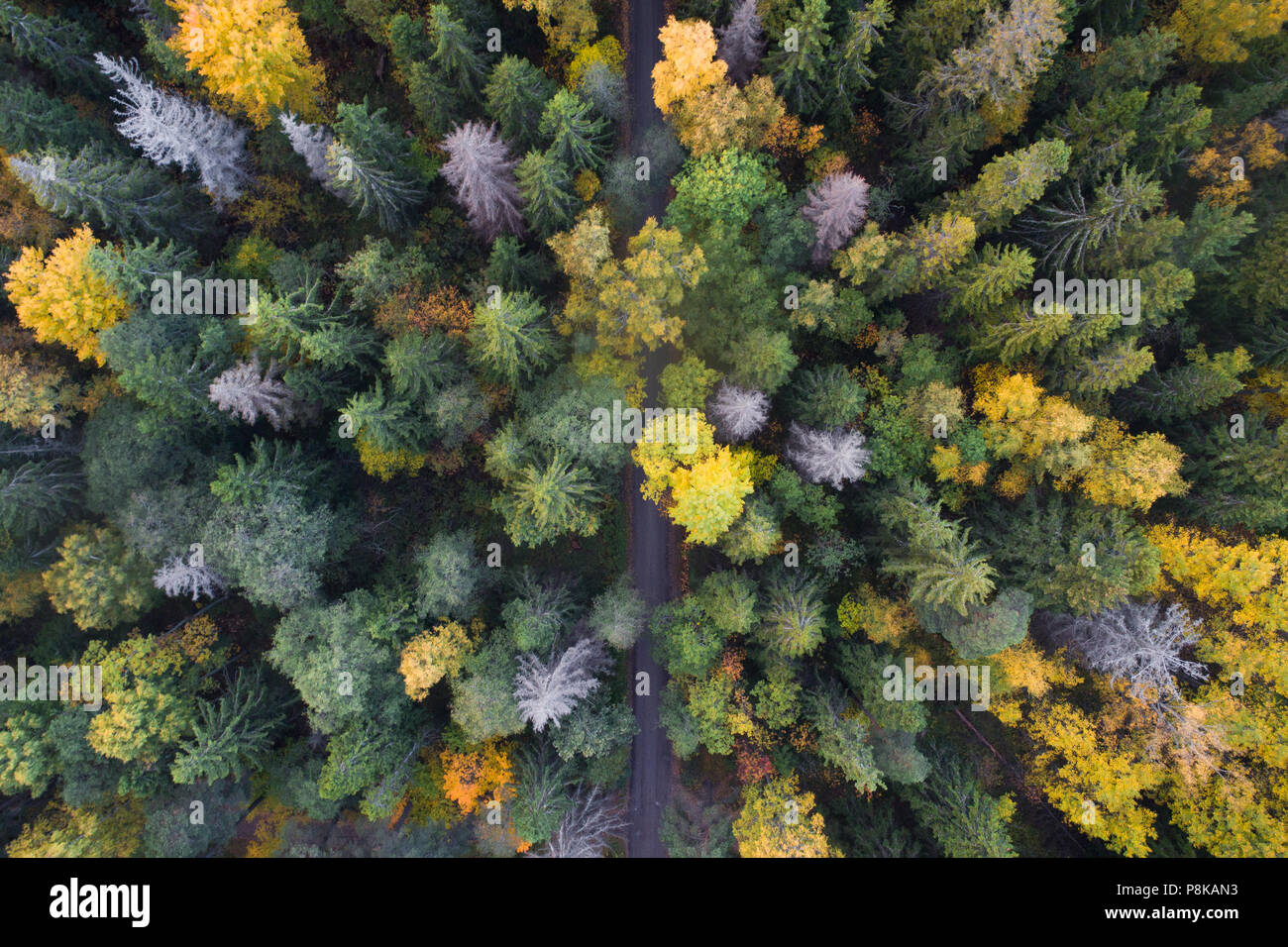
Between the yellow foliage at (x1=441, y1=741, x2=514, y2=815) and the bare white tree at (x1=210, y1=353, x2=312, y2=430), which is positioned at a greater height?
the bare white tree at (x1=210, y1=353, x2=312, y2=430)

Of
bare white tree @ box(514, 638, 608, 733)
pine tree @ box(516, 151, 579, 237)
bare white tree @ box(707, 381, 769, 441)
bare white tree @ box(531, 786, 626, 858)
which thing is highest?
pine tree @ box(516, 151, 579, 237)

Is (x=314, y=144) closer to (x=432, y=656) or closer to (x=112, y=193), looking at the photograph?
(x=112, y=193)

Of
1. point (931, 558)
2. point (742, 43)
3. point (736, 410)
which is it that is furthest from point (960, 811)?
point (742, 43)

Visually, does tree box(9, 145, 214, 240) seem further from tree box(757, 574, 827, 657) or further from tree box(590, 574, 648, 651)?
tree box(757, 574, 827, 657)

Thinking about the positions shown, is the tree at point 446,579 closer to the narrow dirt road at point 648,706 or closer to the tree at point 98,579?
the narrow dirt road at point 648,706

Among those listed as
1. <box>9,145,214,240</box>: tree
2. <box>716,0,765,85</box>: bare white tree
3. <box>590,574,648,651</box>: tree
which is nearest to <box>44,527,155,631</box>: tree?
<box>9,145,214,240</box>: tree
